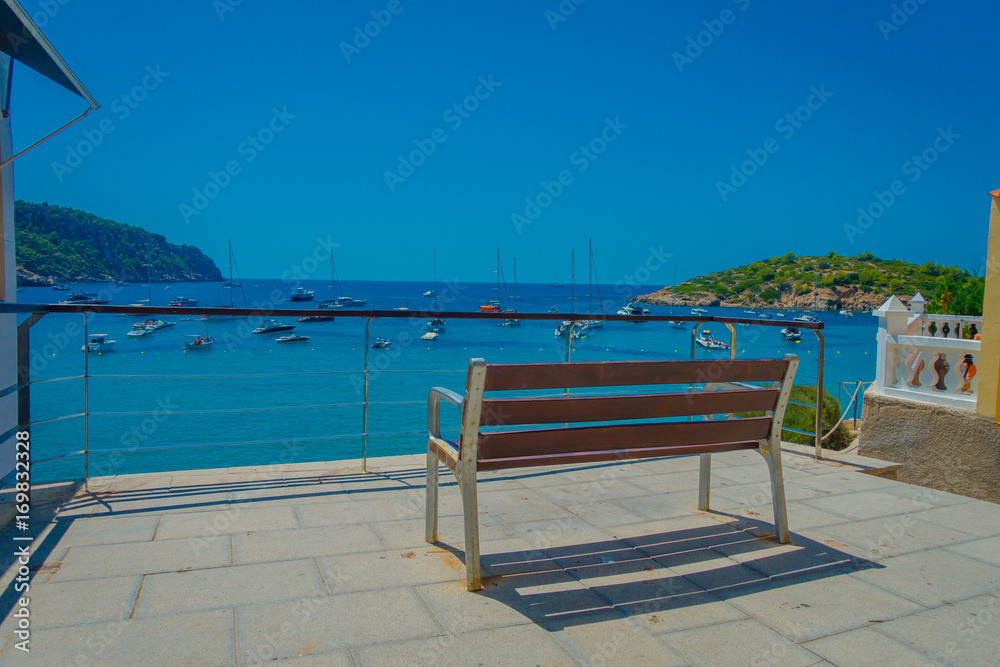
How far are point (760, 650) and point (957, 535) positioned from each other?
1970 millimetres

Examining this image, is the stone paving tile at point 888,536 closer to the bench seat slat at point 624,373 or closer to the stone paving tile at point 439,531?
the bench seat slat at point 624,373

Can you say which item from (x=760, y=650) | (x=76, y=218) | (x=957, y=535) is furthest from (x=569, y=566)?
(x=76, y=218)

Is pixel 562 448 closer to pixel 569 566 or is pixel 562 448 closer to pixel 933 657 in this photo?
pixel 569 566

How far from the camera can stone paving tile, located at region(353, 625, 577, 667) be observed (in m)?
2.02

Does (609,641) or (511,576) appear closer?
(609,641)

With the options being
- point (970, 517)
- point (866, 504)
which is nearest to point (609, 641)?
point (866, 504)

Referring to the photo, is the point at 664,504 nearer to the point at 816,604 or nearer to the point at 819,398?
the point at 816,604

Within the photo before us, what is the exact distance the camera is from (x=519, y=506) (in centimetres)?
374

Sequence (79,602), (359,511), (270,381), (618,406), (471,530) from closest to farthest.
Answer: (79,602) → (471,530) → (618,406) → (359,511) → (270,381)

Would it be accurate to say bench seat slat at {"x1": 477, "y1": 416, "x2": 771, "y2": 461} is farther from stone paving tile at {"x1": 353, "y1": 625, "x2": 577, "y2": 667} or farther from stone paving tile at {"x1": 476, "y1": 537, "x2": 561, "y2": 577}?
stone paving tile at {"x1": 353, "y1": 625, "x2": 577, "y2": 667}

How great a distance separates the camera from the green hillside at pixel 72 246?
51.8 m

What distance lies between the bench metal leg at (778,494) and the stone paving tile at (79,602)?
285 cm

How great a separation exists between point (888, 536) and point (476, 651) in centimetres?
245

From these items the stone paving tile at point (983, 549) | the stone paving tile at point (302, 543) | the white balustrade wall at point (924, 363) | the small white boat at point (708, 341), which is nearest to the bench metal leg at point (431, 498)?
the stone paving tile at point (302, 543)
